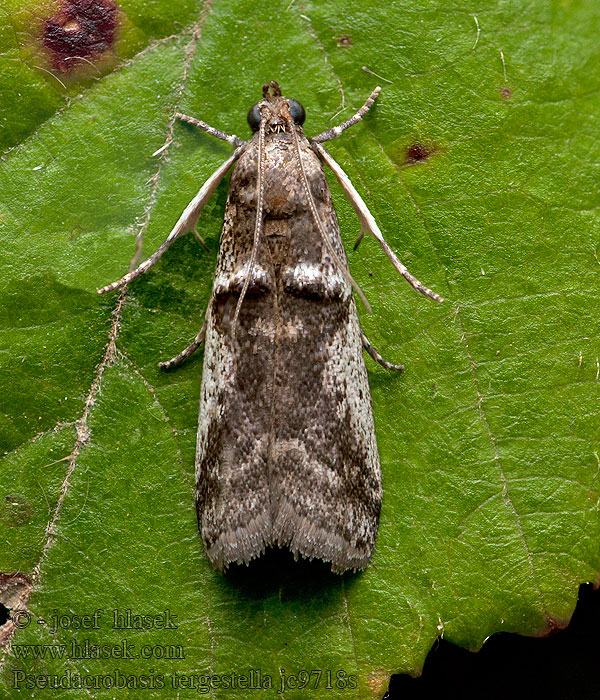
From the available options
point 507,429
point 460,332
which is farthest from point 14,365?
point 507,429

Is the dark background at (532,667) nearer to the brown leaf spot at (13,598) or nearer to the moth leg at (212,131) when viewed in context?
the brown leaf spot at (13,598)

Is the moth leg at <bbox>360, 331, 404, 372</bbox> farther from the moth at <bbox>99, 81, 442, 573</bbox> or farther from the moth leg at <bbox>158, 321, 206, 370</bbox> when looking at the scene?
the moth leg at <bbox>158, 321, 206, 370</bbox>

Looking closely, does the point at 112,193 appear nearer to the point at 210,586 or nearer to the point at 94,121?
the point at 94,121

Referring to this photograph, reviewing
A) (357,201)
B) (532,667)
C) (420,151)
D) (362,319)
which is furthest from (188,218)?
(532,667)

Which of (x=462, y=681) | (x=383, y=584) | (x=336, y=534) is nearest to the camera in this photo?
(x=336, y=534)

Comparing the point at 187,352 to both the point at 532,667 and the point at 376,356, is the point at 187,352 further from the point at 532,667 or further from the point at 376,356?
the point at 532,667
